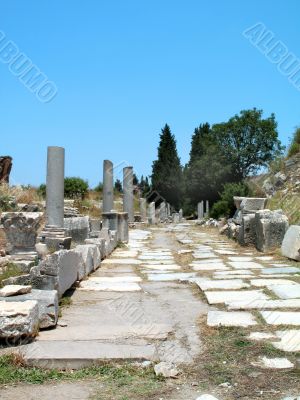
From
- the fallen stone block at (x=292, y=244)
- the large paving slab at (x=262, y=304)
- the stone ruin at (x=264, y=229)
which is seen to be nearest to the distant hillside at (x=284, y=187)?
the stone ruin at (x=264, y=229)

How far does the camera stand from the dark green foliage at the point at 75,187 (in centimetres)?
2784

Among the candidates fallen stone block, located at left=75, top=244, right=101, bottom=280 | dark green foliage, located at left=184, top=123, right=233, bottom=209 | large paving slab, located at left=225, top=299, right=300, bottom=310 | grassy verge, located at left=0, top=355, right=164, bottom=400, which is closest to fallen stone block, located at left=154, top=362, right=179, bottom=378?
grassy verge, located at left=0, top=355, right=164, bottom=400

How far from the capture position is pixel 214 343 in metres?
3.90

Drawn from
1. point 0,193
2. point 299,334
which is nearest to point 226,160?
point 0,193

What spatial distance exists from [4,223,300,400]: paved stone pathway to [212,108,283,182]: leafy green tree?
131 ft

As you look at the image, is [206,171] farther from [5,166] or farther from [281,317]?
[281,317]

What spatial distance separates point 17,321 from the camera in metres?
3.75

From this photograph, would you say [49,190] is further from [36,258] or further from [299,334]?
[299,334]

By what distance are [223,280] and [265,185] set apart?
14344 mm

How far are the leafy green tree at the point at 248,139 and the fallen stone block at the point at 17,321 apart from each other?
1762 inches

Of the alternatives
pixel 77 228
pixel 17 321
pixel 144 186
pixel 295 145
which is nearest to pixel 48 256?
pixel 17 321

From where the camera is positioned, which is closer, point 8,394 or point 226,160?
point 8,394

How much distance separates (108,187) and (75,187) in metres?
11.9

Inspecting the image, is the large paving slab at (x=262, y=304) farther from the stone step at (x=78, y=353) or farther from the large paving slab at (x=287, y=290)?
the stone step at (x=78, y=353)
